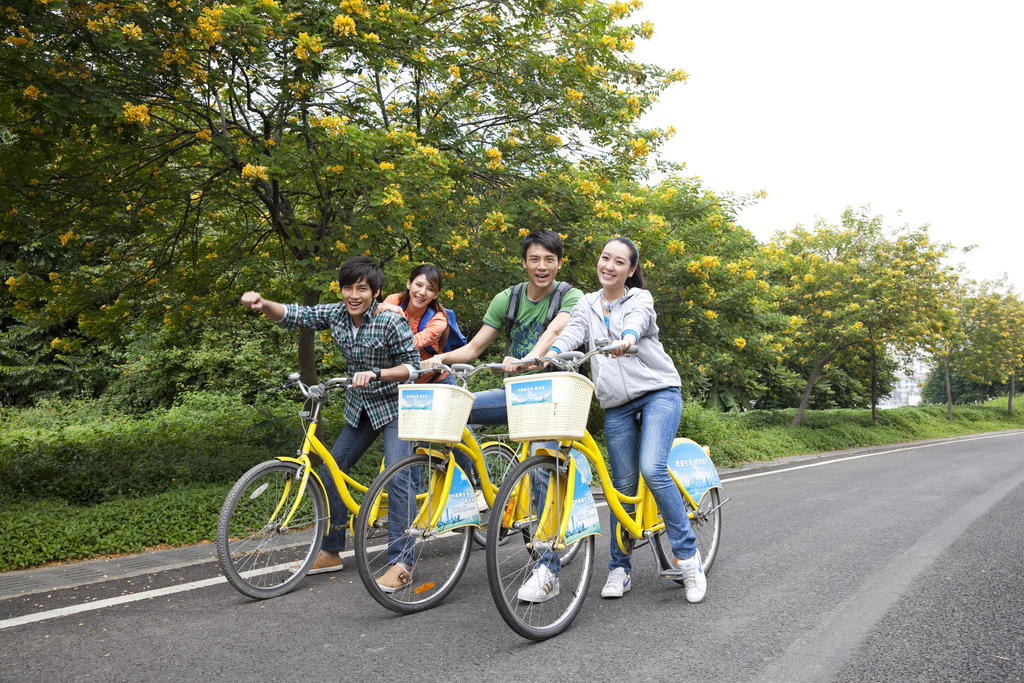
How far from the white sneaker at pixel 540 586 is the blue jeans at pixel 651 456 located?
664 mm

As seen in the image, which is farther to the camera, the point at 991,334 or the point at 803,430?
the point at 991,334

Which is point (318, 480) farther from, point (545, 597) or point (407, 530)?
point (545, 597)

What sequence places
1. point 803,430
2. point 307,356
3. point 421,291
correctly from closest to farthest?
point 421,291 < point 307,356 < point 803,430

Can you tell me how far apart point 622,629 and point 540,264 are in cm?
211

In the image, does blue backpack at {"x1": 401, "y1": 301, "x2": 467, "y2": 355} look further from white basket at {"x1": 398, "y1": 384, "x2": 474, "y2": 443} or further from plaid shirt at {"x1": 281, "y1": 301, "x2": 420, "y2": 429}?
white basket at {"x1": 398, "y1": 384, "x2": 474, "y2": 443}

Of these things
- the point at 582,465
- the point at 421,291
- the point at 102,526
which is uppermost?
the point at 421,291

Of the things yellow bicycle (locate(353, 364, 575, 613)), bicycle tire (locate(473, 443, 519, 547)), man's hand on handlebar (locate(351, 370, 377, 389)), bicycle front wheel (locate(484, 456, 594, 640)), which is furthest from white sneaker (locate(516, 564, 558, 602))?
man's hand on handlebar (locate(351, 370, 377, 389))

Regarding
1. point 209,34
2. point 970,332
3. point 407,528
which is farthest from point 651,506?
point 970,332

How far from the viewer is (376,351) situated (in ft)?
14.8

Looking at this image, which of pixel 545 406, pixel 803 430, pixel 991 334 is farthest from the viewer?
pixel 991 334

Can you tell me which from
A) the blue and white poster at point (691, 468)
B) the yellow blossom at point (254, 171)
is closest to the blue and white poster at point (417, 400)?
the blue and white poster at point (691, 468)

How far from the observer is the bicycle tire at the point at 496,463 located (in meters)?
4.74

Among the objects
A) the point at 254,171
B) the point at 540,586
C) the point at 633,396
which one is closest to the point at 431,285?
the point at 633,396

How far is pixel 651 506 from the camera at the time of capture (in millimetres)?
4086
